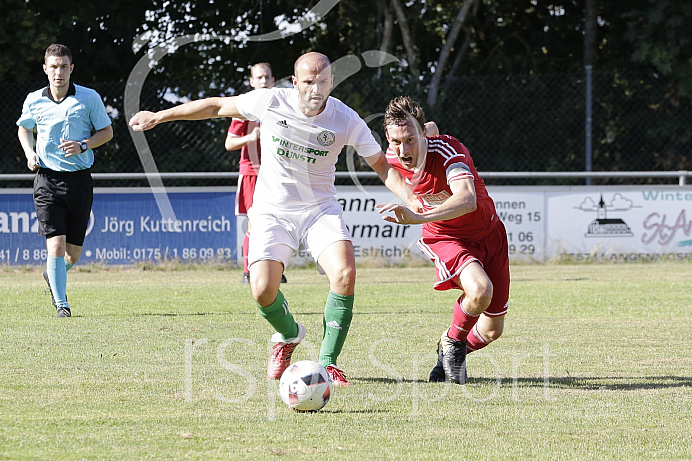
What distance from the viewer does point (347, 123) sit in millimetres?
5797

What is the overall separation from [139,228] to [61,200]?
529 cm

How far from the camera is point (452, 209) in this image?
5383 mm

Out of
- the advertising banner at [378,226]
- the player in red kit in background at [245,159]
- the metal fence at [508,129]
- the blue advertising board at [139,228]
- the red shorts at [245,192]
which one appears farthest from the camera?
the metal fence at [508,129]

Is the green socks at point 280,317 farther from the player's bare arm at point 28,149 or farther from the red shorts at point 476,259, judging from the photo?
the player's bare arm at point 28,149

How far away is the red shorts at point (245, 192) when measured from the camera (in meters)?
11.2

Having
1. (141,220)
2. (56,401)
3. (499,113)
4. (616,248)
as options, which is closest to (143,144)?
(141,220)

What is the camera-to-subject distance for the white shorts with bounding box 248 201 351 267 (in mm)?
5738

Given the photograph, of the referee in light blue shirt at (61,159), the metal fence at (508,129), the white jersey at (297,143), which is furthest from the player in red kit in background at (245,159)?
the white jersey at (297,143)

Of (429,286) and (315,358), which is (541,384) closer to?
(315,358)

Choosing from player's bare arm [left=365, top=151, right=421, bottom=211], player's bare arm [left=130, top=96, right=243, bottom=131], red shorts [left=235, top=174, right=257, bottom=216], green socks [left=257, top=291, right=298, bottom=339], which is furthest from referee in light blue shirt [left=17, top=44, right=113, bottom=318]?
player's bare arm [left=365, top=151, right=421, bottom=211]

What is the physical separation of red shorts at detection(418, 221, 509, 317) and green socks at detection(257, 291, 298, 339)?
943 mm

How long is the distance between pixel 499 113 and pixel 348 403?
38.4 ft

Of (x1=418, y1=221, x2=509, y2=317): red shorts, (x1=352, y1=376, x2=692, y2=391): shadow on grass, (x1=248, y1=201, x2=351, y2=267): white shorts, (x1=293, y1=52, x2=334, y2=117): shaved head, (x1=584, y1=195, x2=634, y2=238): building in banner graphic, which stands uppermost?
(x1=293, y1=52, x2=334, y2=117): shaved head

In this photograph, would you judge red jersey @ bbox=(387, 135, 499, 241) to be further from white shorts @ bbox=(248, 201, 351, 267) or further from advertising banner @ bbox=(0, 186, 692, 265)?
advertising banner @ bbox=(0, 186, 692, 265)
